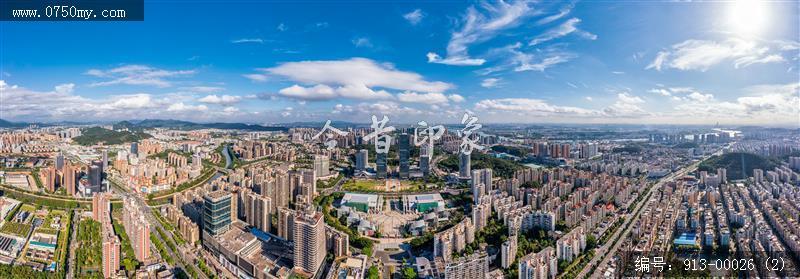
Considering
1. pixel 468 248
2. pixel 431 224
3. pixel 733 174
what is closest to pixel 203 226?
pixel 431 224

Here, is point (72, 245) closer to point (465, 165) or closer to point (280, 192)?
point (280, 192)

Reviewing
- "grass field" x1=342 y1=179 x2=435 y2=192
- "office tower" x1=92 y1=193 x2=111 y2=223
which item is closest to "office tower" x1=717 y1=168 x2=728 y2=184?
"grass field" x1=342 y1=179 x2=435 y2=192

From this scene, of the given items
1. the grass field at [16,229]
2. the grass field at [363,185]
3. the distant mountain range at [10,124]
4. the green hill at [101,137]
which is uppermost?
the distant mountain range at [10,124]

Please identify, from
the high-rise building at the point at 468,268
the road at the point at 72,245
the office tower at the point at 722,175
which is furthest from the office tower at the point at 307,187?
the office tower at the point at 722,175

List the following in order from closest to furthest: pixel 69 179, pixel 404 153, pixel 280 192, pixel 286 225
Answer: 1. pixel 286 225
2. pixel 280 192
3. pixel 69 179
4. pixel 404 153

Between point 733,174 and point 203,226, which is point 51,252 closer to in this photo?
point 203,226

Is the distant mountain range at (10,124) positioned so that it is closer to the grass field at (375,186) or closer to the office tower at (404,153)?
the grass field at (375,186)

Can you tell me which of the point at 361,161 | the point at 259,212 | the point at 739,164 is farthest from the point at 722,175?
the point at 259,212

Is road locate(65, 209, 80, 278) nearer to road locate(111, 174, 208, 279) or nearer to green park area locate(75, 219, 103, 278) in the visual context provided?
green park area locate(75, 219, 103, 278)
